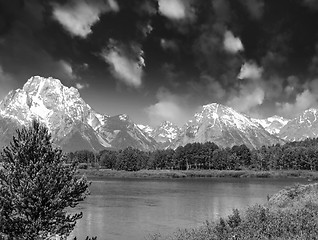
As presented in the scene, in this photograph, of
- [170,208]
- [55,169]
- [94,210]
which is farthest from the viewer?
[170,208]

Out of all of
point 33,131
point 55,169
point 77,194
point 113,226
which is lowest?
point 113,226

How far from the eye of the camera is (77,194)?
22.3 metres

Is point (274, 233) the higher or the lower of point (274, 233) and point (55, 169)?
the lower

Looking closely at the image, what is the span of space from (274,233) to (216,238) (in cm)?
424

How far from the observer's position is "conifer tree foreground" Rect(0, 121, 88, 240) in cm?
2041

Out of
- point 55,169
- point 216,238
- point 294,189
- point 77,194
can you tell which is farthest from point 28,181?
point 294,189

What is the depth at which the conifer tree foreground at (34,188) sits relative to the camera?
20.4 m

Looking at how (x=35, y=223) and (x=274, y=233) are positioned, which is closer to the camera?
(x=35, y=223)

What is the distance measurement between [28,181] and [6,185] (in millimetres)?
1714

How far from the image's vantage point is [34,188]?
20375 mm

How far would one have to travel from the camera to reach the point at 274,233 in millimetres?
26250

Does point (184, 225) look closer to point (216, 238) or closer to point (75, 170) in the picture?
point (216, 238)

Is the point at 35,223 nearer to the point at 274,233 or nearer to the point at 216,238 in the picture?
the point at 216,238

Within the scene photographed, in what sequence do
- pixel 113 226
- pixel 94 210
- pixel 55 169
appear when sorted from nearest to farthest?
1. pixel 55 169
2. pixel 113 226
3. pixel 94 210
